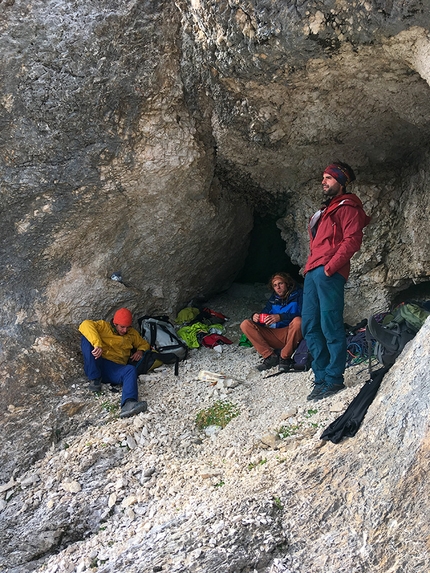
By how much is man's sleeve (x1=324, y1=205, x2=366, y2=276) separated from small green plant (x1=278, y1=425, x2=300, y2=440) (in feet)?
4.45

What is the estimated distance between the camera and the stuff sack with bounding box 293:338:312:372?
5914mm

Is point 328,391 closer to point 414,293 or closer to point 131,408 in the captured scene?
point 131,408

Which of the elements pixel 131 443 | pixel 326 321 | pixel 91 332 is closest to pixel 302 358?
pixel 326 321

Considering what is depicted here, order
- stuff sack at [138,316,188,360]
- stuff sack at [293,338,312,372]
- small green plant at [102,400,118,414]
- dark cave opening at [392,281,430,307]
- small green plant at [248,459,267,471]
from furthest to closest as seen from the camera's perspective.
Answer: dark cave opening at [392,281,430,307], stuff sack at [138,316,188,360], stuff sack at [293,338,312,372], small green plant at [102,400,118,414], small green plant at [248,459,267,471]

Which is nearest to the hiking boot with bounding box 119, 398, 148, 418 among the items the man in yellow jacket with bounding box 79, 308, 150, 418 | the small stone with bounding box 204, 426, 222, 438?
the man in yellow jacket with bounding box 79, 308, 150, 418

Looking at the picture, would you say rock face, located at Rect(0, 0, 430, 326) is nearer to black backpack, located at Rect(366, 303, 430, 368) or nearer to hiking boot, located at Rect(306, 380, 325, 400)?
black backpack, located at Rect(366, 303, 430, 368)

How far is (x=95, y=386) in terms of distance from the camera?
19.5ft

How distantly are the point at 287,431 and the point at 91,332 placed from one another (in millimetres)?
2501

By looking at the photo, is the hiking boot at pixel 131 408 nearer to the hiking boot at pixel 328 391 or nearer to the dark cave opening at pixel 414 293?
the hiking boot at pixel 328 391

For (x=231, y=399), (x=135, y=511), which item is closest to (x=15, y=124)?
(x=231, y=399)

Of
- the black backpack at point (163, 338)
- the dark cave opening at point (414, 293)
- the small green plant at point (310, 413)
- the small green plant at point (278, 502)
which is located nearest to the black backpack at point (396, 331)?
the small green plant at point (310, 413)

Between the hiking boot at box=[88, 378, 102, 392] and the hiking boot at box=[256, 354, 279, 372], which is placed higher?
the hiking boot at box=[256, 354, 279, 372]

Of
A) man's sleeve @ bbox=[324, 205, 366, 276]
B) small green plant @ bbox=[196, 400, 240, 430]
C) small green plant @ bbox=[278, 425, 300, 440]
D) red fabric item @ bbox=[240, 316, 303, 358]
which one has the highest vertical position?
man's sleeve @ bbox=[324, 205, 366, 276]

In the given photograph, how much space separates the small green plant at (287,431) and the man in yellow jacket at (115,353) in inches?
61.2
